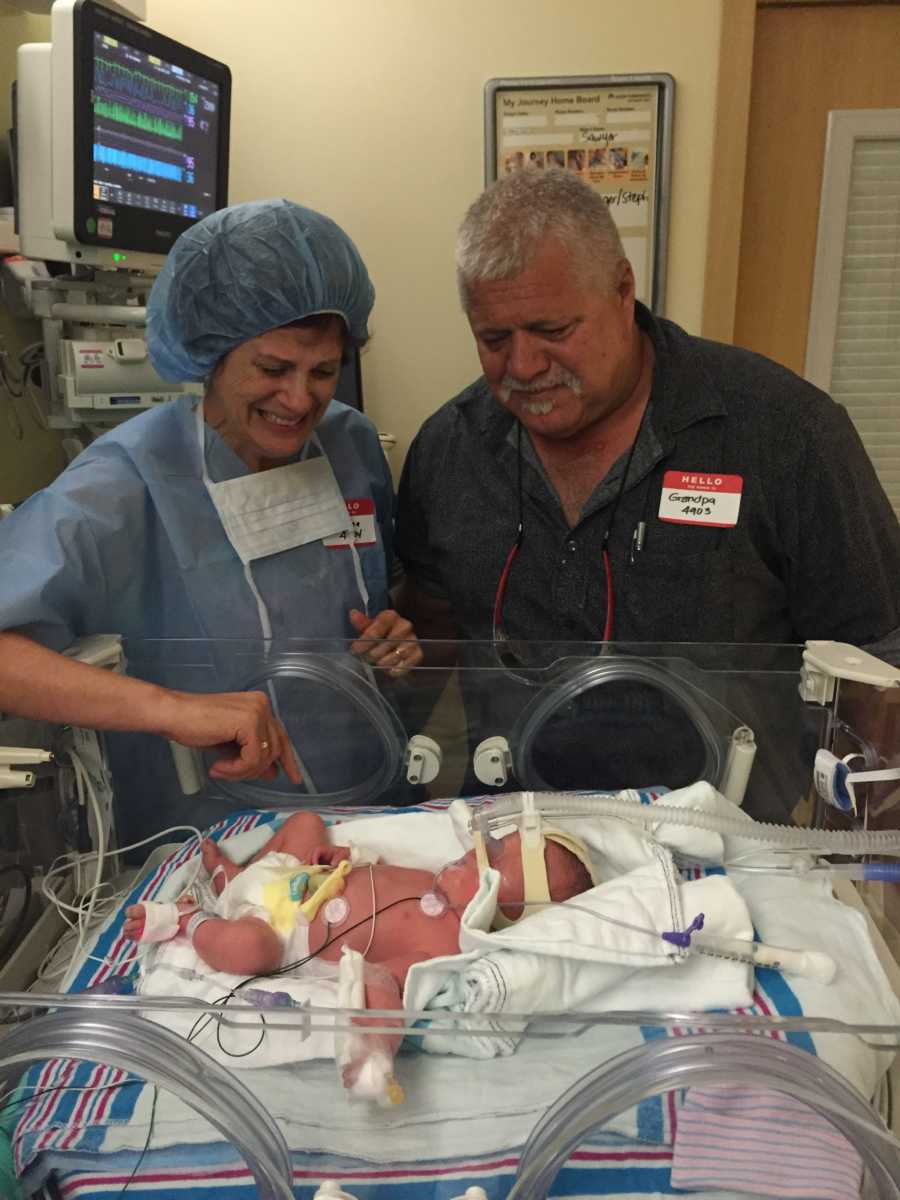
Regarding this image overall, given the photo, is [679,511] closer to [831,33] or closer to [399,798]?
[399,798]

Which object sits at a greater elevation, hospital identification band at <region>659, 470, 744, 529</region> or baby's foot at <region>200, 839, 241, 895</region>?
hospital identification band at <region>659, 470, 744, 529</region>

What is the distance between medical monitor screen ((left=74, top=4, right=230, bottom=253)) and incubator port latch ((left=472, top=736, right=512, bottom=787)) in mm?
1240

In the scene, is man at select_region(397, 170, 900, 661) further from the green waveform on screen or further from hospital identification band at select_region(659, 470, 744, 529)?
A: the green waveform on screen

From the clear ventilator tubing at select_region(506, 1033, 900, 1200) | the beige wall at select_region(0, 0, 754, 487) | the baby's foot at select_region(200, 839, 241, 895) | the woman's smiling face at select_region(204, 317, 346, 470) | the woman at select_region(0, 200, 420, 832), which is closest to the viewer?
the clear ventilator tubing at select_region(506, 1033, 900, 1200)

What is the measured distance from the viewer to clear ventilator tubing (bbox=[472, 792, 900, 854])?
115 cm

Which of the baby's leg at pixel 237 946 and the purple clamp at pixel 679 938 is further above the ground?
the purple clamp at pixel 679 938

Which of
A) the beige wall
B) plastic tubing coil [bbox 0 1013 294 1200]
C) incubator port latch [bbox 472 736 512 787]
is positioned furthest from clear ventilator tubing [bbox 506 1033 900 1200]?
the beige wall

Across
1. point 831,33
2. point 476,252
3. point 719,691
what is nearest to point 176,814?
point 719,691

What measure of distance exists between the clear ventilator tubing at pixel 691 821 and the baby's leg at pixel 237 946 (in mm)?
313

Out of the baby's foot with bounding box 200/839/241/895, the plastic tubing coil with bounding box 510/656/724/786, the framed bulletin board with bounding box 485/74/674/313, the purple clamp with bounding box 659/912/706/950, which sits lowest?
the baby's foot with bounding box 200/839/241/895

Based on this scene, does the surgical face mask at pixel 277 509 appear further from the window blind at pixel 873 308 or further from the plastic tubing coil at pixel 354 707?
the window blind at pixel 873 308

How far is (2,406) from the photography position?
6.73ft

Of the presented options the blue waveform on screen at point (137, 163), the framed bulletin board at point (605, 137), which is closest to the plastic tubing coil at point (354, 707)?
the blue waveform on screen at point (137, 163)

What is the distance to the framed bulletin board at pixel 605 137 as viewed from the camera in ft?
7.76
